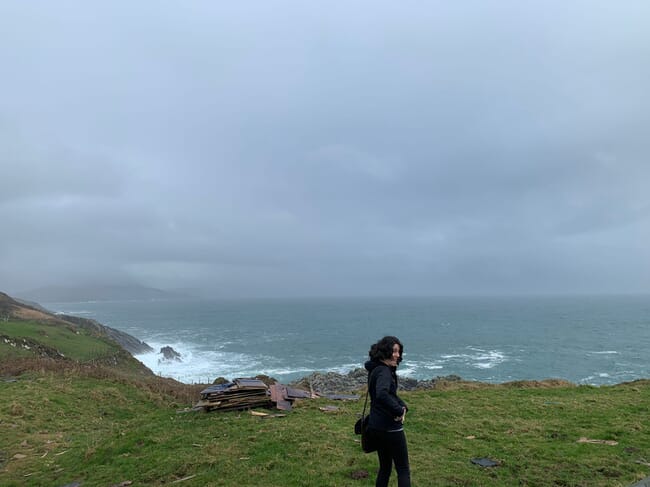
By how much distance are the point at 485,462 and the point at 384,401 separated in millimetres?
5374

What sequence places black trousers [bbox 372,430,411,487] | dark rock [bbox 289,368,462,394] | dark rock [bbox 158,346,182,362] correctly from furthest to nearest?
dark rock [bbox 158,346,182,362] < dark rock [bbox 289,368,462,394] < black trousers [bbox 372,430,411,487]

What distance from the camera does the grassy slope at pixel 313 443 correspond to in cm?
923

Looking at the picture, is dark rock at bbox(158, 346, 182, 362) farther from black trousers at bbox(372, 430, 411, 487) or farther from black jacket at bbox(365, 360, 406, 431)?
black jacket at bbox(365, 360, 406, 431)

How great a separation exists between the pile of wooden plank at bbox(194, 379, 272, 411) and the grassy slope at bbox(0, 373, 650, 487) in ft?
1.35

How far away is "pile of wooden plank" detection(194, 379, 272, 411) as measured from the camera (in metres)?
14.9

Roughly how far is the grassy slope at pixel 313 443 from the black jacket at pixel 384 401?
2779mm

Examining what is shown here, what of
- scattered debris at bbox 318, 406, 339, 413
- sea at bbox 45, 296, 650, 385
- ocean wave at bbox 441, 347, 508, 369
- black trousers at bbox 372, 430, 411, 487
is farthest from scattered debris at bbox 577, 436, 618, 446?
ocean wave at bbox 441, 347, 508, 369

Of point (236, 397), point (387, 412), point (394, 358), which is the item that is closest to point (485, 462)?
point (387, 412)

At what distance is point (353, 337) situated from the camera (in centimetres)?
10062

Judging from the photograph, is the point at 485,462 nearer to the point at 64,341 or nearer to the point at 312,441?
the point at 312,441

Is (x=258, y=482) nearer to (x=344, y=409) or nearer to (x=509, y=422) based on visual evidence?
(x=344, y=409)

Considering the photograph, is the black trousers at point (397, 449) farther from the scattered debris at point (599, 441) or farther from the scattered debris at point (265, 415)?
the scattered debris at point (265, 415)

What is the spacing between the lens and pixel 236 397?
49.6 feet

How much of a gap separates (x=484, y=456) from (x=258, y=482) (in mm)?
5823
